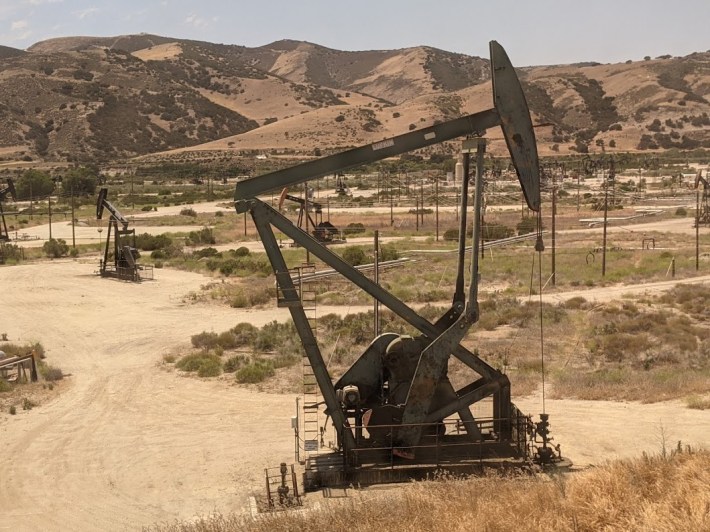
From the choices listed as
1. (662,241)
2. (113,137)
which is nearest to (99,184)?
(113,137)

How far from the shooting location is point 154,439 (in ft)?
45.0

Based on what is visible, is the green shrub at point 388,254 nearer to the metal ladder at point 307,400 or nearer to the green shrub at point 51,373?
the metal ladder at point 307,400

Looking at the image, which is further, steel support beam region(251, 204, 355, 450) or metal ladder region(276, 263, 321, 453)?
metal ladder region(276, 263, 321, 453)

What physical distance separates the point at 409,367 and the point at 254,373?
Result: 24.7 ft

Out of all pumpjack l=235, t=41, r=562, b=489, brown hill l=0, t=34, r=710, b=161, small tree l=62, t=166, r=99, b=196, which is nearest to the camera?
pumpjack l=235, t=41, r=562, b=489

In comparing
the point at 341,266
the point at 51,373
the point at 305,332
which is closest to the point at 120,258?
the point at 51,373

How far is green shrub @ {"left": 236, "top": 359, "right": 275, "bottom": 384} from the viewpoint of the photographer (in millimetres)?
17422

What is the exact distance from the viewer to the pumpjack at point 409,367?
33.4ft

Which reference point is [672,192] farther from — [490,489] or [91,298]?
[490,489]

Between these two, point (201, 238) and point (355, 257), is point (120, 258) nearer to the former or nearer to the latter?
point (355, 257)

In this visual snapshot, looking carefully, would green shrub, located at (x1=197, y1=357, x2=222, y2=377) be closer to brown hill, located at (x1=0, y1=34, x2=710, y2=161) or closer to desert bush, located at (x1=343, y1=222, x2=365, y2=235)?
desert bush, located at (x1=343, y1=222, x2=365, y2=235)

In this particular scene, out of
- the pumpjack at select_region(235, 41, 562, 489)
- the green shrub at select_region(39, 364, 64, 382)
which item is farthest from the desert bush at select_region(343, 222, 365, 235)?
the pumpjack at select_region(235, 41, 562, 489)

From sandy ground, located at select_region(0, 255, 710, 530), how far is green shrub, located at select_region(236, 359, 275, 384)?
0.48 meters

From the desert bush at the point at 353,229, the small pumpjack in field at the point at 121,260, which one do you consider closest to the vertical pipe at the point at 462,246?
the small pumpjack in field at the point at 121,260
